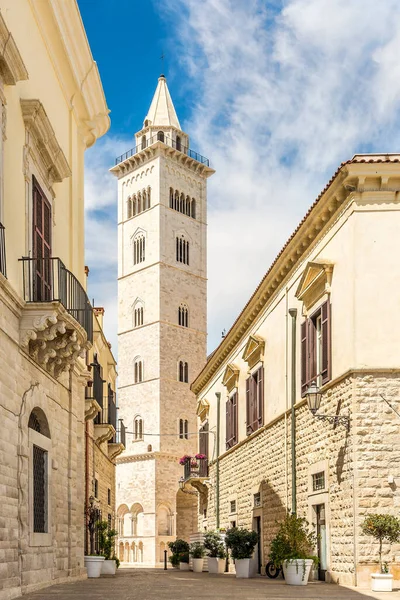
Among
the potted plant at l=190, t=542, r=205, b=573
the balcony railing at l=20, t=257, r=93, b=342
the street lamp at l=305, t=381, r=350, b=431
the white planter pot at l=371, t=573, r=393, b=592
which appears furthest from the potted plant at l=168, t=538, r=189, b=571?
the white planter pot at l=371, t=573, r=393, b=592


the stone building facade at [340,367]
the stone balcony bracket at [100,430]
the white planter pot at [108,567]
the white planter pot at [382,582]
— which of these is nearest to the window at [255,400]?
the stone building facade at [340,367]

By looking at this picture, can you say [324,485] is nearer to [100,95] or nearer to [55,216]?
[55,216]

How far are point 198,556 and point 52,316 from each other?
20.3 metres

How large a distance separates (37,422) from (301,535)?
6.38 metres

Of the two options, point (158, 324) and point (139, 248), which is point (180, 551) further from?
point (139, 248)

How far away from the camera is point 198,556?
3120 cm

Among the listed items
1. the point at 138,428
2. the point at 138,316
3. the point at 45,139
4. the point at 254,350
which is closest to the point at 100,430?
the point at 254,350

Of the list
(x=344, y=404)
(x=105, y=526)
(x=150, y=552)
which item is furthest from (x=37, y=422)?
(x=150, y=552)

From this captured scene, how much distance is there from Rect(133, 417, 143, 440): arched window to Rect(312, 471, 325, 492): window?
170 feet

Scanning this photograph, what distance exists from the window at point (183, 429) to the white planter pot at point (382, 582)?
5618 centimetres

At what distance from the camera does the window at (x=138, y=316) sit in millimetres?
74125

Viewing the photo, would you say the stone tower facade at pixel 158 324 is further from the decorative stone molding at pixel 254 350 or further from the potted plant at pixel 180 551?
the decorative stone molding at pixel 254 350

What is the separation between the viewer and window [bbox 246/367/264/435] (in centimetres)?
2589

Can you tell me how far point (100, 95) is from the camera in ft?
65.3
